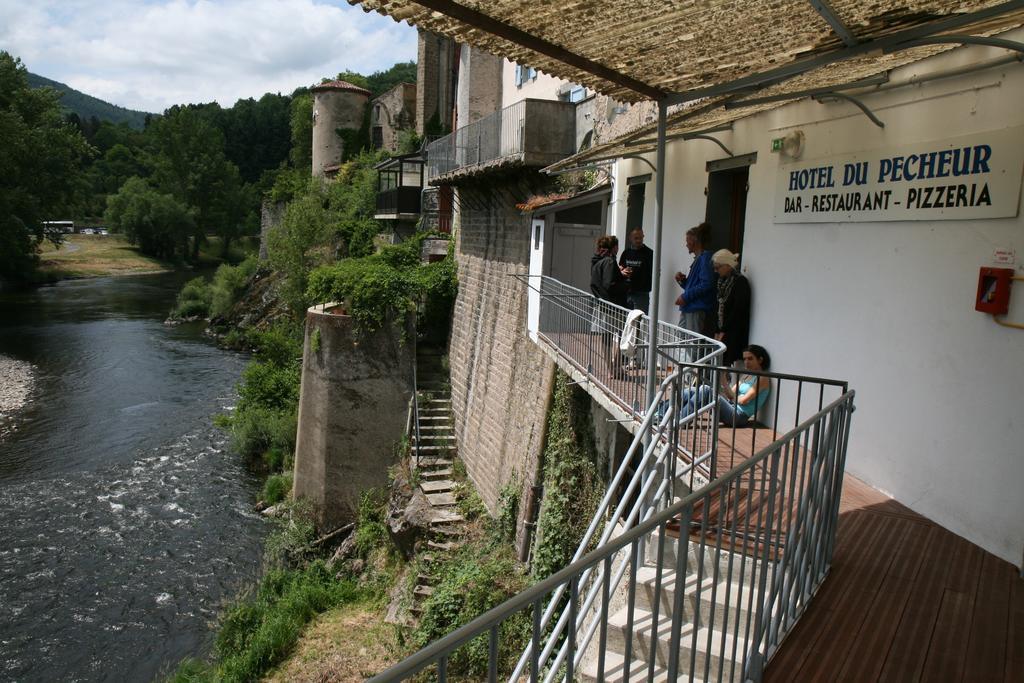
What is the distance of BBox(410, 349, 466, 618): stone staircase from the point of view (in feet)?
41.7

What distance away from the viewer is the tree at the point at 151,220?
63625 mm

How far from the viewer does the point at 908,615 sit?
3.84 meters

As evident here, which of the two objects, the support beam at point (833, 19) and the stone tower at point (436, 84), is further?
the stone tower at point (436, 84)

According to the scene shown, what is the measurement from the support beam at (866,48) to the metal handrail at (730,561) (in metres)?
1.87

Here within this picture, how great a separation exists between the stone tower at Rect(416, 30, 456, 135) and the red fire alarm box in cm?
2927

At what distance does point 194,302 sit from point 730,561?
143 ft

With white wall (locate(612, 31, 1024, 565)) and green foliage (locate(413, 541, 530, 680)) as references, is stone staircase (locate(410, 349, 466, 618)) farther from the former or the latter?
white wall (locate(612, 31, 1024, 565))

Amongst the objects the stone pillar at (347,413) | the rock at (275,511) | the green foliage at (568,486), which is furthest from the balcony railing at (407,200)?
the green foliage at (568,486)

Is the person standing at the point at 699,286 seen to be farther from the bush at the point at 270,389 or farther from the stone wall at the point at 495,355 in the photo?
the bush at the point at 270,389

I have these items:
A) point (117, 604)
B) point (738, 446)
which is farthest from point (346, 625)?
point (738, 446)

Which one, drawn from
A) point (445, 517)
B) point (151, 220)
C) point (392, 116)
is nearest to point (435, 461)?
point (445, 517)

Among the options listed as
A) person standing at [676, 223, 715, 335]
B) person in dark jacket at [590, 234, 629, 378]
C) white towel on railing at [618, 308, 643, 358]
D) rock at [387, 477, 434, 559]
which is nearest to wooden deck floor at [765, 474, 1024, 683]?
white towel on railing at [618, 308, 643, 358]

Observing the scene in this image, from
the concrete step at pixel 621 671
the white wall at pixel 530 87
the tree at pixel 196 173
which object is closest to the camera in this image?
the concrete step at pixel 621 671

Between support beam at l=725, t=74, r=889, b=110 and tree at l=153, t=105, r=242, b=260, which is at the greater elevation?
tree at l=153, t=105, r=242, b=260
